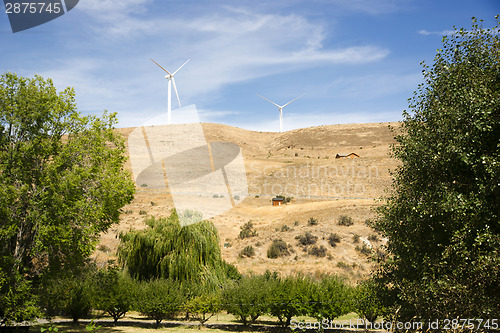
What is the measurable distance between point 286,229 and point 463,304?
144 feet

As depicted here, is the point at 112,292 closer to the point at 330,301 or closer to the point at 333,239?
the point at 330,301

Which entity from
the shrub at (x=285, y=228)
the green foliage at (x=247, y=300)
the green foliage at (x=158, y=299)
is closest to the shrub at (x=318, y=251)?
the shrub at (x=285, y=228)

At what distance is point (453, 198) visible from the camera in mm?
12148

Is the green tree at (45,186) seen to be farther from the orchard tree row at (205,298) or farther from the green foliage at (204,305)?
the green foliage at (204,305)

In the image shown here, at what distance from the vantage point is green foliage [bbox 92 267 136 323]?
2359cm

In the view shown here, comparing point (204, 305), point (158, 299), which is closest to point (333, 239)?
point (204, 305)

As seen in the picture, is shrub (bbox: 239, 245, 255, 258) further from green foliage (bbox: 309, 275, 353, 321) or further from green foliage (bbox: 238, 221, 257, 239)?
green foliage (bbox: 309, 275, 353, 321)

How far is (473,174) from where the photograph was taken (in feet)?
42.4

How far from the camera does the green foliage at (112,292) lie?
77.4 feet

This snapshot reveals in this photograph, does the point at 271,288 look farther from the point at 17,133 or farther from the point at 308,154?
the point at 308,154

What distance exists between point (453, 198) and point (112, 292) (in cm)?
2035

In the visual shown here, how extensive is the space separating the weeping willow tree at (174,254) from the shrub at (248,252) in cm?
1785

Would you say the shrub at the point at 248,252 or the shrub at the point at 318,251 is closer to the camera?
the shrub at the point at 318,251

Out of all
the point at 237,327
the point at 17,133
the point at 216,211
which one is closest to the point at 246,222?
the point at 216,211
